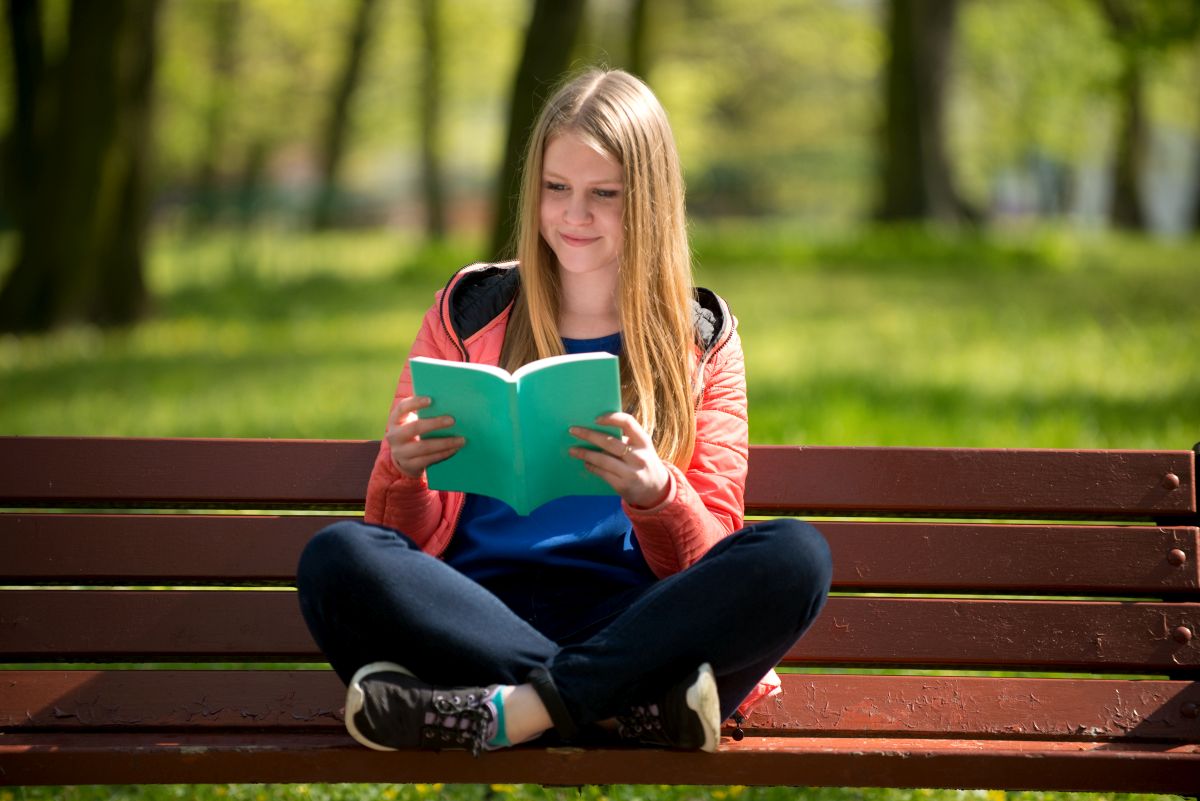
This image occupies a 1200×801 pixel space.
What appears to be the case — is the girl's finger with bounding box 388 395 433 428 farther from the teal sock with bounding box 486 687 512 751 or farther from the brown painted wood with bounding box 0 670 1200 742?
the brown painted wood with bounding box 0 670 1200 742

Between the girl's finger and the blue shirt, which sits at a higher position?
the girl's finger

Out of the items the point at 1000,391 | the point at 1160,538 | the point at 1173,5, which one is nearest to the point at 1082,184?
the point at 1173,5

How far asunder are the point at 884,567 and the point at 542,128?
1.24 m

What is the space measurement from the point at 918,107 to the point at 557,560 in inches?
587

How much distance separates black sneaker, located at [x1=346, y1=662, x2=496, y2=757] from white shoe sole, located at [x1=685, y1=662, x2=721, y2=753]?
0.37 metres

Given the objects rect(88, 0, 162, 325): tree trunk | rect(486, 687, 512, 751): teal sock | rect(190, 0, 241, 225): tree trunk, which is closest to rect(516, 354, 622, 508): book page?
rect(486, 687, 512, 751): teal sock

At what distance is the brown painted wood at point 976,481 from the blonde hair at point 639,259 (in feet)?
1.16

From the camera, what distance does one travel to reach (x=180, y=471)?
337 cm

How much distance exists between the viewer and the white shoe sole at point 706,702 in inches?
106

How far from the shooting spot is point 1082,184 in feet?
173

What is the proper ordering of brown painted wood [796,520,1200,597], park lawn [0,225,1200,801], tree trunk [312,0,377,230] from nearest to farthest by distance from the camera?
brown painted wood [796,520,1200,597] < park lawn [0,225,1200,801] < tree trunk [312,0,377,230]

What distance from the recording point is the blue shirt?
10.2 feet

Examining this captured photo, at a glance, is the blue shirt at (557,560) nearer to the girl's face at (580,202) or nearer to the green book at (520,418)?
the green book at (520,418)

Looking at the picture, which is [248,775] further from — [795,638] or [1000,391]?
[1000,391]
